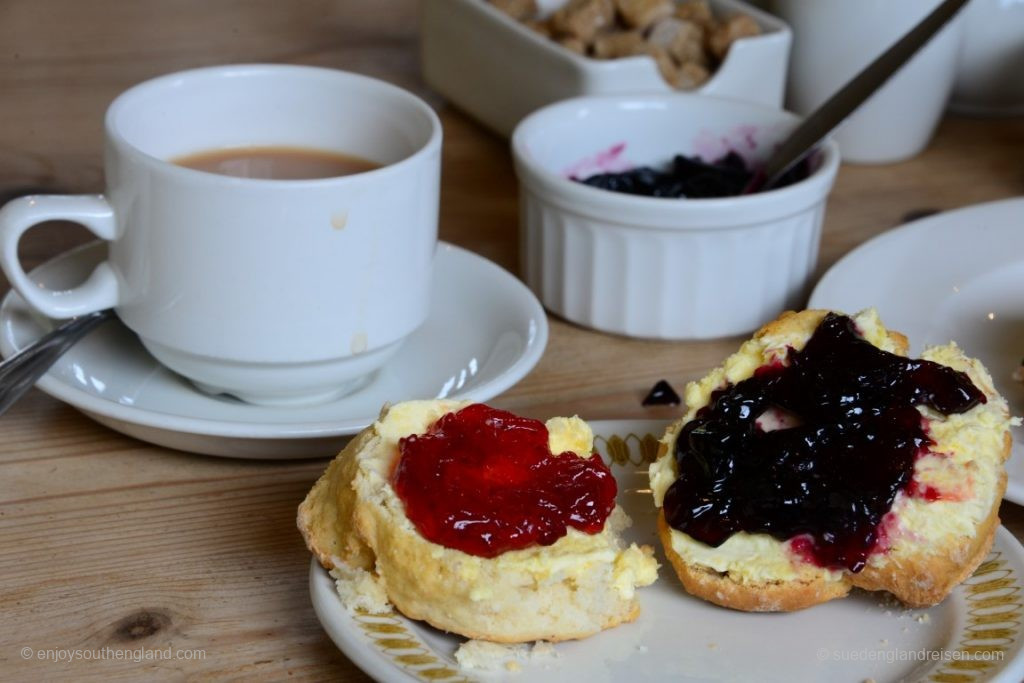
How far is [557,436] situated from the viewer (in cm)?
102

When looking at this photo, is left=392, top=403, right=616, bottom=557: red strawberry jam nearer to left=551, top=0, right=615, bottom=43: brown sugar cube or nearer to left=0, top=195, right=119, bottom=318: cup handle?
left=0, top=195, right=119, bottom=318: cup handle

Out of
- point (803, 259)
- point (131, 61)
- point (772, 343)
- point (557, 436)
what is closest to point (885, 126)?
point (803, 259)

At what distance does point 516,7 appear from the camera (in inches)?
74.8

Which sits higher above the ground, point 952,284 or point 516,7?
point 516,7

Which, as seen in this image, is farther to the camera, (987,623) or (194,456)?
(194,456)

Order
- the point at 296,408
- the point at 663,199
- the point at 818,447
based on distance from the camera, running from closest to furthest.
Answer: the point at 818,447, the point at 296,408, the point at 663,199

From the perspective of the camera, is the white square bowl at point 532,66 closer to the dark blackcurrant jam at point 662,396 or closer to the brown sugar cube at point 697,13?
the brown sugar cube at point 697,13

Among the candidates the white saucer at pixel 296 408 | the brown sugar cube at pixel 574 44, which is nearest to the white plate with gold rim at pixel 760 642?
the white saucer at pixel 296 408

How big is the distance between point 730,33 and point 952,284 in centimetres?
51

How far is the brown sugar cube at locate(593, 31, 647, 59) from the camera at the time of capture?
5.82 feet

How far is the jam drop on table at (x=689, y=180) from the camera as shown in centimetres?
152

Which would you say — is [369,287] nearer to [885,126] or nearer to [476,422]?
[476,422]

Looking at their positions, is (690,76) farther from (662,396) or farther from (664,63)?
(662,396)

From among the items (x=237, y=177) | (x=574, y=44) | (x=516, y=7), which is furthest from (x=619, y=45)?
(x=237, y=177)
